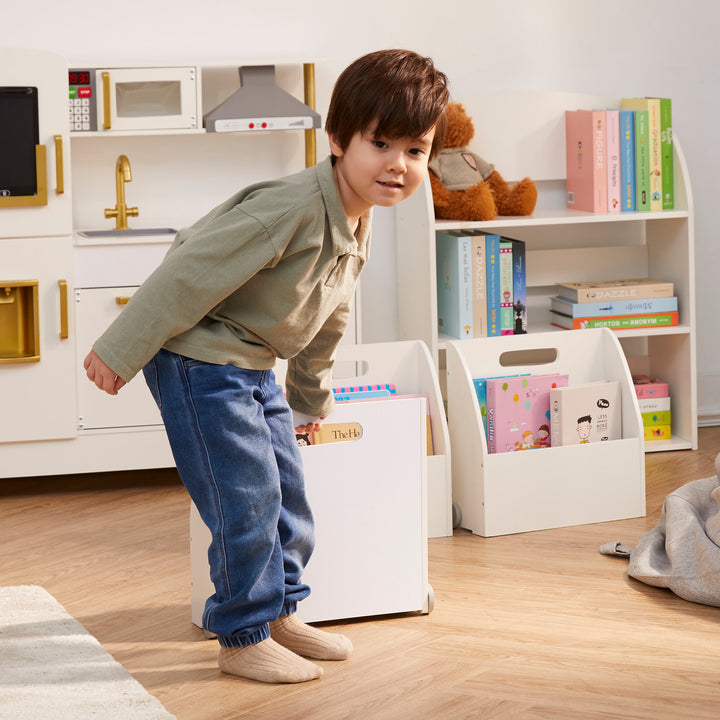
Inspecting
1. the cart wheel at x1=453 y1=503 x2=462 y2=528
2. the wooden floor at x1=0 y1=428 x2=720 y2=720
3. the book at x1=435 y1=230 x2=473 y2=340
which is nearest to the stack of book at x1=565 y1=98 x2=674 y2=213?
the book at x1=435 y1=230 x2=473 y2=340

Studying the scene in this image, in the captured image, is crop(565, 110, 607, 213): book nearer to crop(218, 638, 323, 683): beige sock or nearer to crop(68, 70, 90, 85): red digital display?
crop(68, 70, 90, 85): red digital display

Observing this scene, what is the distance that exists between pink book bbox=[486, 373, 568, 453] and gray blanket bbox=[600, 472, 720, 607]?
0.34 meters

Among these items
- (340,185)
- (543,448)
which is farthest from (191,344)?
(543,448)

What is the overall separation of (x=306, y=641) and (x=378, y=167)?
2.35 feet

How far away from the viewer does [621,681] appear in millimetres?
1589

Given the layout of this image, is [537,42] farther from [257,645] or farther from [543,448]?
[257,645]

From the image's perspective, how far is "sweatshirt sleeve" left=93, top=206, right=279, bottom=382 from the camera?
1469 mm

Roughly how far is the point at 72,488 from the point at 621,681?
160 centimetres

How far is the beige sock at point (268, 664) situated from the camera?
1.59 meters

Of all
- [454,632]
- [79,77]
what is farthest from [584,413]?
[79,77]

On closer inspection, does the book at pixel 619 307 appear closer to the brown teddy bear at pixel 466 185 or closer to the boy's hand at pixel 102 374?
the brown teddy bear at pixel 466 185

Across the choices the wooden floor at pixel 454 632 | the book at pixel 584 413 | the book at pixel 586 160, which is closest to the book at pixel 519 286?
the book at pixel 586 160

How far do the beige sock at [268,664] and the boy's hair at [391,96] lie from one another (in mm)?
739

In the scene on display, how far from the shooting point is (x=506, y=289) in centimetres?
284
